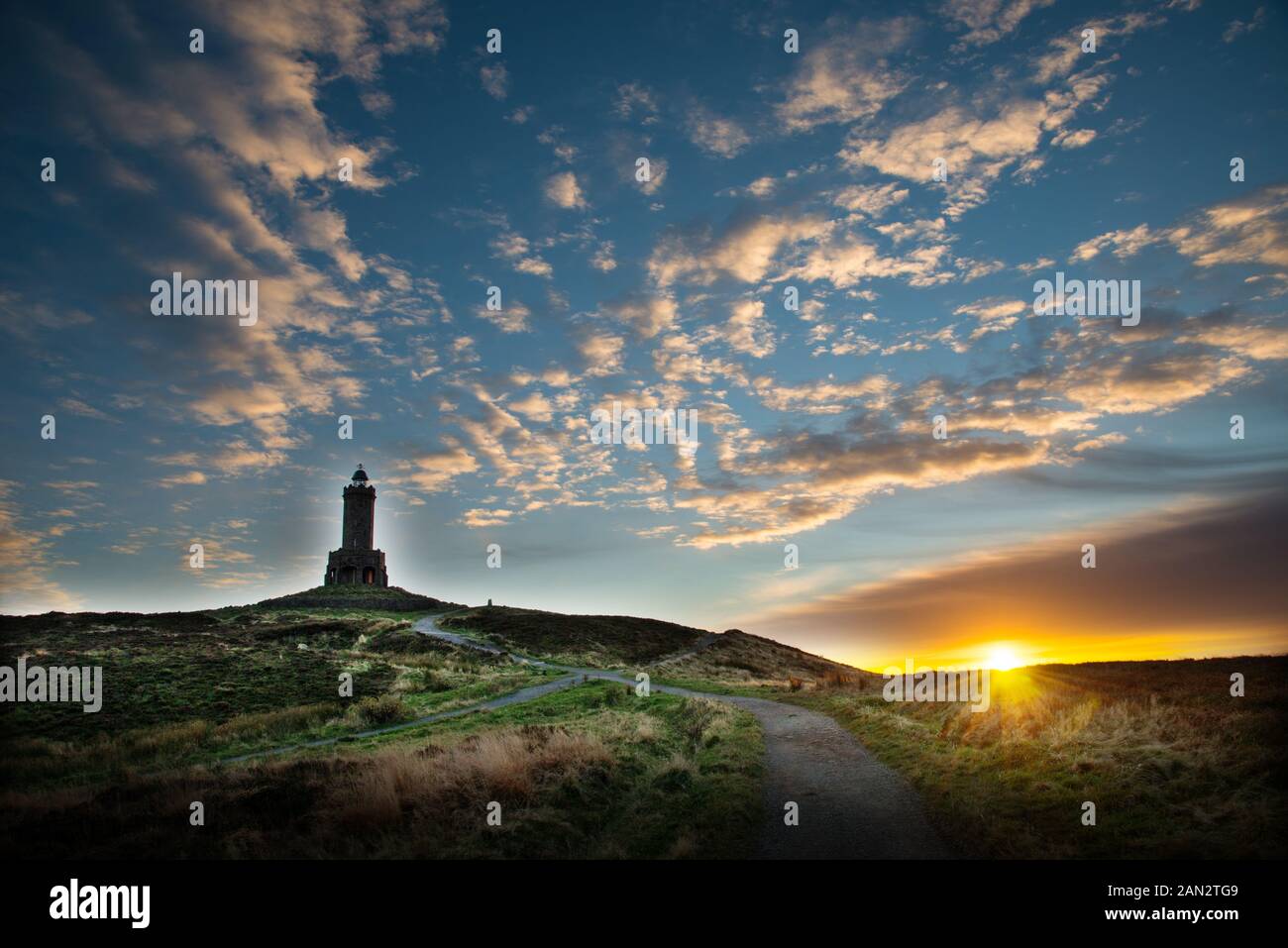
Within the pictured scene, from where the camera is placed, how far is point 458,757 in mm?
14453

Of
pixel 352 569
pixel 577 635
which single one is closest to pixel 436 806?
pixel 577 635

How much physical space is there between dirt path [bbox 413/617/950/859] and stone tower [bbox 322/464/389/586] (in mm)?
85985

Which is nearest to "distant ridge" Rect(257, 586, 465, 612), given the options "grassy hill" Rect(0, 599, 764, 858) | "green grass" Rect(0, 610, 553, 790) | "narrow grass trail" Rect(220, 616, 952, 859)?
"green grass" Rect(0, 610, 553, 790)

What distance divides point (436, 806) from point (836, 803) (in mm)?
7294

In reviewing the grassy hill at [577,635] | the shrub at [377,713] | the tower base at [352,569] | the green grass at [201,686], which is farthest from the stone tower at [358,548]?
the shrub at [377,713]

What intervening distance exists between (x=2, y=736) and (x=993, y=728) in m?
32.8

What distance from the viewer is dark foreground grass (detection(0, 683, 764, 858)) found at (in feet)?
33.5

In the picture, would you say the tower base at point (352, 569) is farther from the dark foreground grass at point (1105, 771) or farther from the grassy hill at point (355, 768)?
the dark foreground grass at point (1105, 771)

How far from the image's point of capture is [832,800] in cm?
1173

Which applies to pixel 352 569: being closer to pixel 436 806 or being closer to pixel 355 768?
pixel 355 768
